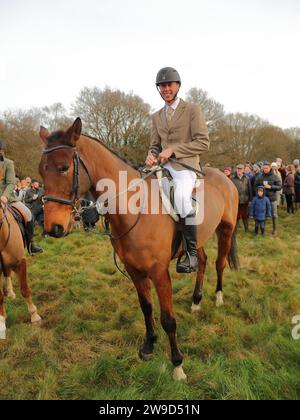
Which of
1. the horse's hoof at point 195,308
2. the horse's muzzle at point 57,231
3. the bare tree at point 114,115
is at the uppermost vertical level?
the bare tree at point 114,115

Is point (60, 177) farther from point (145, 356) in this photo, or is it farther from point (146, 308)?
point (145, 356)

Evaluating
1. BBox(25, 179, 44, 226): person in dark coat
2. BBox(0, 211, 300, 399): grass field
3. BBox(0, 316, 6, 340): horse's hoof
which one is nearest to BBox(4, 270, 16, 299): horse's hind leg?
BBox(0, 211, 300, 399): grass field

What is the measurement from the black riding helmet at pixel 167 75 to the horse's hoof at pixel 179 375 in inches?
134

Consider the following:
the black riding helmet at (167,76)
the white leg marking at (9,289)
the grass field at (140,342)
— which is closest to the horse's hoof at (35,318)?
the grass field at (140,342)

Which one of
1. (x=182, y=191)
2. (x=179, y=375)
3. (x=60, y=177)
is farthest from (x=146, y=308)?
(x=60, y=177)

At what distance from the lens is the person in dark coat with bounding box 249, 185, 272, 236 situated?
10.3m

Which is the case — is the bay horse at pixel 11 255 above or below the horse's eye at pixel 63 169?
below

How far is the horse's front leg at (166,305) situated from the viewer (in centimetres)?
334

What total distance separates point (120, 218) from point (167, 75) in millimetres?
1839

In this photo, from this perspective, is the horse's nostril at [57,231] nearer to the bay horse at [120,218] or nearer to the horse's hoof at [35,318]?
→ the bay horse at [120,218]

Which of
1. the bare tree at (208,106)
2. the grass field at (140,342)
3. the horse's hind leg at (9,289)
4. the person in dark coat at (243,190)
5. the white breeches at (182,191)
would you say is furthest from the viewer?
the bare tree at (208,106)

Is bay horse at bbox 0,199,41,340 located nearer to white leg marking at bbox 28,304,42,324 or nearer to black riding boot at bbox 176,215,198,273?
white leg marking at bbox 28,304,42,324

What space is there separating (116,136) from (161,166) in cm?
2961

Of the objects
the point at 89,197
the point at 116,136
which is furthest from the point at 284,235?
the point at 116,136
